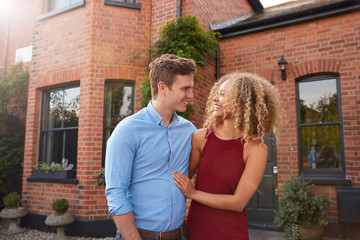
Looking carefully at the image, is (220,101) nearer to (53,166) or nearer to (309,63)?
(309,63)

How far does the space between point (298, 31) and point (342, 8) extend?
2.64ft

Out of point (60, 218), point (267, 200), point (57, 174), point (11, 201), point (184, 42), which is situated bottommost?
point (60, 218)

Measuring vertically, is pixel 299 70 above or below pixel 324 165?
above

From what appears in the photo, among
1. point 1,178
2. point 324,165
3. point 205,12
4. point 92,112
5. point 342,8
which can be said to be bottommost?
point 1,178

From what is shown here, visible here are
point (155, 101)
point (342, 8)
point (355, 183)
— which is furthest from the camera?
point (342, 8)

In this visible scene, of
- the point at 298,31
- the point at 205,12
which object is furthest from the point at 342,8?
the point at 205,12

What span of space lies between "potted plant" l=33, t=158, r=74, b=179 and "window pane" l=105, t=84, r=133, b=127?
48.5 inches

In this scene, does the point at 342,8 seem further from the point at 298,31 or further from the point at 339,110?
the point at 339,110

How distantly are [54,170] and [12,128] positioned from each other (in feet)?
9.29

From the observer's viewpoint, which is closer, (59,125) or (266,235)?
(266,235)

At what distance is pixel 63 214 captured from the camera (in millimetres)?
5391

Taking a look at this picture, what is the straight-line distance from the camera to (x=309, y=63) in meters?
5.40

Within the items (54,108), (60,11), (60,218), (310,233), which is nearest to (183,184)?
(310,233)

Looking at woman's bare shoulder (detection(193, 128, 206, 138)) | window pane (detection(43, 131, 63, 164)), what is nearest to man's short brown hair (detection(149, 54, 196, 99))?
woman's bare shoulder (detection(193, 128, 206, 138))
